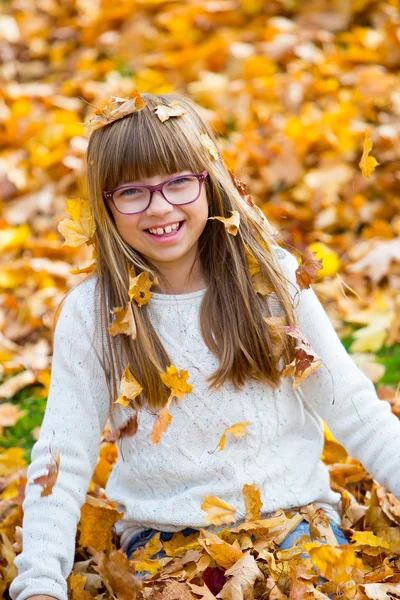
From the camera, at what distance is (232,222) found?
7.07 feet

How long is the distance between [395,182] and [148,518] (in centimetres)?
243

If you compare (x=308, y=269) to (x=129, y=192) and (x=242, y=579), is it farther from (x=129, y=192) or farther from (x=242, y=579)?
(x=242, y=579)

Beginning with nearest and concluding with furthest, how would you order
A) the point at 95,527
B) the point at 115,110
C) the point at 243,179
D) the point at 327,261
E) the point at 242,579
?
the point at 242,579, the point at 115,110, the point at 95,527, the point at 327,261, the point at 243,179

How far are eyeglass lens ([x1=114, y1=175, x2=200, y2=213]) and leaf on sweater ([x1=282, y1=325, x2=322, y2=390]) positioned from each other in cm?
42

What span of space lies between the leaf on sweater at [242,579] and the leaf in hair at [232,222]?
79cm

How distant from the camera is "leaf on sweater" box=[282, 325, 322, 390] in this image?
84.3 inches

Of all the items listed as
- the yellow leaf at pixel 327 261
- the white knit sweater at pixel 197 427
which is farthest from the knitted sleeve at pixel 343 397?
the yellow leaf at pixel 327 261

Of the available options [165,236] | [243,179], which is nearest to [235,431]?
[165,236]

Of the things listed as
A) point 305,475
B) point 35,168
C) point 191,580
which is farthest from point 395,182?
point 191,580

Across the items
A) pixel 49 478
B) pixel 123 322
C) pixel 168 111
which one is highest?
pixel 168 111

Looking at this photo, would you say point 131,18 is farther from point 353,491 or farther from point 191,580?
point 191,580

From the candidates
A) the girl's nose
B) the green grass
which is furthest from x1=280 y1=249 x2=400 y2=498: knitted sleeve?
the green grass

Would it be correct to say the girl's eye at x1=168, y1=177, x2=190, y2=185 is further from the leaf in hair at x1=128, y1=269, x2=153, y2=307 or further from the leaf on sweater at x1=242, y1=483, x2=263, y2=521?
the leaf on sweater at x1=242, y1=483, x2=263, y2=521

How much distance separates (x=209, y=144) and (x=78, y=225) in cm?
40
